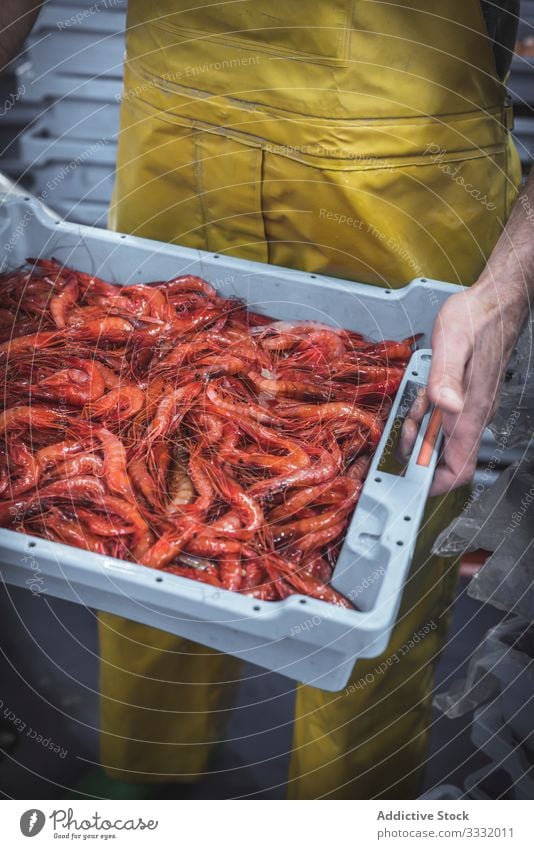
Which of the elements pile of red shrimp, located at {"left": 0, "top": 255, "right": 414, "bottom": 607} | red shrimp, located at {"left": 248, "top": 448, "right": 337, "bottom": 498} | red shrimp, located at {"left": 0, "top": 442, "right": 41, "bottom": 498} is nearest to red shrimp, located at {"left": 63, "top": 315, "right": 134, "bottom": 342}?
pile of red shrimp, located at {"left": 0, "top": 255, "right": 414, "bottom": 607}

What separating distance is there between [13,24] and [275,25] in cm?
45

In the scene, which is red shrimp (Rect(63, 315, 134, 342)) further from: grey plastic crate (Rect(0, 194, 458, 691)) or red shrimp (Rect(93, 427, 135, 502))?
grey plastic crate (Rect(0, 194, 458, 691))

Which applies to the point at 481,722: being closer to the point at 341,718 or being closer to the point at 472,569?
the point at 341,718

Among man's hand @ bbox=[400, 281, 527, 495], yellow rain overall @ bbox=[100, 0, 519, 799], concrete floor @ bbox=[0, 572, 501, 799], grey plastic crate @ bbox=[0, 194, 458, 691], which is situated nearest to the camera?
grey plastic crate @ bbox=[0, 194, 458, 691]

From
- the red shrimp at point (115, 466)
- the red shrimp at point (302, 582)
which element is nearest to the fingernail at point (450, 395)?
the red shrimp at point (302, 582)

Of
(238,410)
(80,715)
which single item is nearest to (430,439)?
(238,410)

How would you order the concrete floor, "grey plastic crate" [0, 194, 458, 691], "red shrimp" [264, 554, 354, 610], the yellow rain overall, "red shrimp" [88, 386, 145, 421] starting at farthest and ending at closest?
the concrete floor < the yellow rain overall < "red shrimp" [88, 386, 145, 421] < "red shrimp" [264, 554, 354, 610] < "grey plastic crate" [0, 194, 458, 691]

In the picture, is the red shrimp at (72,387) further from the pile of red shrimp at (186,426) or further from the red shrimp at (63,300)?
the red shrimp at (63,300)

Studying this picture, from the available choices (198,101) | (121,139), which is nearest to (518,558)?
(198,101)

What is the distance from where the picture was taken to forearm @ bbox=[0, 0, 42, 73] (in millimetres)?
1449

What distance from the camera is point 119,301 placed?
1.45 metres

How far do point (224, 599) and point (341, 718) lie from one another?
0.66 meters

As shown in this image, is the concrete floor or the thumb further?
the concrete floor

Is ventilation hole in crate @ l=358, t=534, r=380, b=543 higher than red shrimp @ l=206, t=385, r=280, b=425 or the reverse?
the reverse
